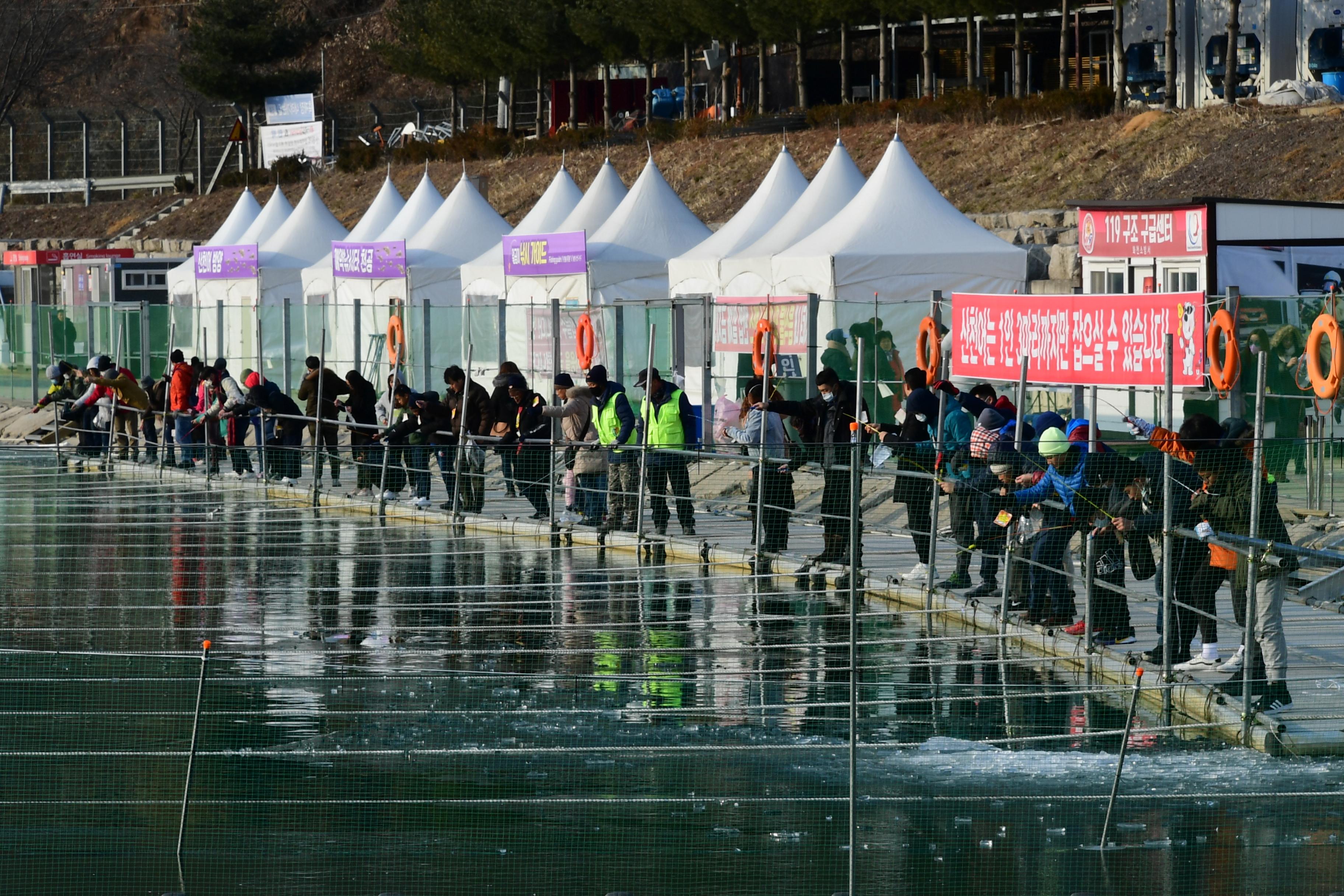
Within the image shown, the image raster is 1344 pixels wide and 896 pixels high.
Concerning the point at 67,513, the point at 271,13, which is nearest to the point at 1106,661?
the point at 67,513

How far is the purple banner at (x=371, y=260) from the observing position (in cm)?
3150

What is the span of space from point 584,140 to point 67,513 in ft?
140

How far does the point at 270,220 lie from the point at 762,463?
27.2 meters

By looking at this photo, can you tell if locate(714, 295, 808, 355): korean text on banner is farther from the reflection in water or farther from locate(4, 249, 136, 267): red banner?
locate(4, 249, 136, 267): red banner

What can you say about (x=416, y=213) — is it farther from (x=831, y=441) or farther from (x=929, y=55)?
(x=831, y=441)

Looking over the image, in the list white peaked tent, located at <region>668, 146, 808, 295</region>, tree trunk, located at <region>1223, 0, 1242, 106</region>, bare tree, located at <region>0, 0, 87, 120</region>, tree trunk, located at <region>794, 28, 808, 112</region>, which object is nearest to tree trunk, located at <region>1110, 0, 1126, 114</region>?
tree trunk, located at <region>1223, 0, 1242, 106</region>

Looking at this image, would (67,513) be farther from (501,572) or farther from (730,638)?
(730,638)

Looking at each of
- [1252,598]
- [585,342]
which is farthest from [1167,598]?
[585,342]

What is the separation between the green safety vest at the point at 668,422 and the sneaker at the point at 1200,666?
7845 mm

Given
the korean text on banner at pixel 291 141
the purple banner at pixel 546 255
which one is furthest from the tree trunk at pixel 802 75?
the purple banner at pixel 546 255

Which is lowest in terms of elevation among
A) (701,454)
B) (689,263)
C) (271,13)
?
(701,454)

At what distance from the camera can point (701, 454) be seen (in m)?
16.5

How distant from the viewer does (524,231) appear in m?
33.0

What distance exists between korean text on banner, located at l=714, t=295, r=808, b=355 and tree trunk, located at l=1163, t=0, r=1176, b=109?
1980 cm
